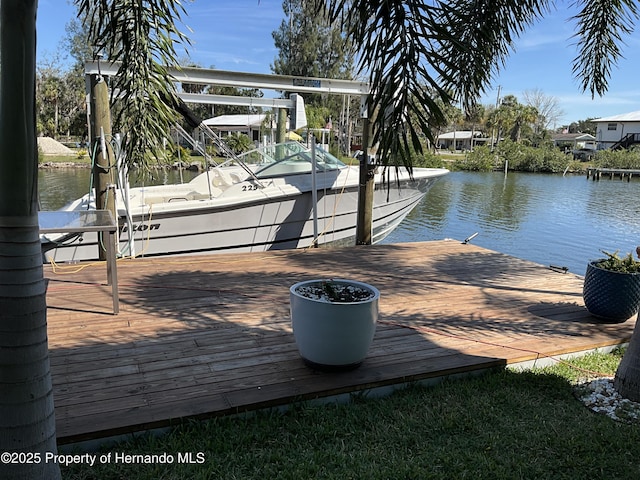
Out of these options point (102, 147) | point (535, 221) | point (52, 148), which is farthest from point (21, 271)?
point (52, 148)

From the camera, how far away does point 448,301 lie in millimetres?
4480

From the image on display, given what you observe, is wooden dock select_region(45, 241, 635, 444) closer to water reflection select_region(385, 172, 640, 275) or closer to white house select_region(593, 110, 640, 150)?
water reflection select_region(385, 172, 640, 275)

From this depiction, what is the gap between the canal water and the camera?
12.1m

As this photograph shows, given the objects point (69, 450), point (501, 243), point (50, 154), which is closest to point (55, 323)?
point (69, 450)

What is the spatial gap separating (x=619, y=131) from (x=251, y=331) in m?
57.7

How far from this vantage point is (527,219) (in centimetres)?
1630

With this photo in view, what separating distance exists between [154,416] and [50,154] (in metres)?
36.8

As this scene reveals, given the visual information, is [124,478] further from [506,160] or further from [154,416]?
[506,160]

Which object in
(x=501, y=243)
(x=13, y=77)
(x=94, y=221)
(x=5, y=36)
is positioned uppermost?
(x=5, y=36)

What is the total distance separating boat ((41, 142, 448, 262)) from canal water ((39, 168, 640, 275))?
0.85 m

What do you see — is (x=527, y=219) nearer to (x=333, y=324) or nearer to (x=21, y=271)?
(x=333, y=324)

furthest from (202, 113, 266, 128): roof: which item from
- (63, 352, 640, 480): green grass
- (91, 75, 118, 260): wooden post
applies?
(63, 352, 640, 480): green grass

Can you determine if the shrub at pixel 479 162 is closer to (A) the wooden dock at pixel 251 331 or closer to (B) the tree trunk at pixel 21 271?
(A) the wooden dock at pixel 251 331

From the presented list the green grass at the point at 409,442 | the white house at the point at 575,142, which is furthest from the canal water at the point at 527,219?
the white house at the point at 575,142
